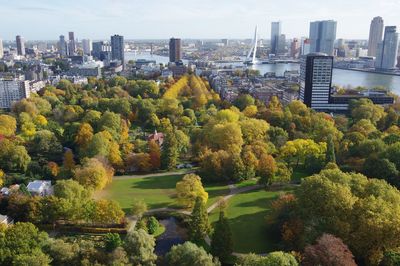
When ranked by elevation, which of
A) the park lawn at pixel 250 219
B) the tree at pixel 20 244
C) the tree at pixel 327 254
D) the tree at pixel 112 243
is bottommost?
the park lawn at pixel 250 219

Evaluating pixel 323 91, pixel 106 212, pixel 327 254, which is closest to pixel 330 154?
pixel 327 254

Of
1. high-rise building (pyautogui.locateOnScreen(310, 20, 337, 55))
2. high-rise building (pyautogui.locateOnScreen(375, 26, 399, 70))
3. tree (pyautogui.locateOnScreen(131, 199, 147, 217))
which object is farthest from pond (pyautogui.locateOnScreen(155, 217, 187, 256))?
high-rise building (pyautogui.locateOnScreen(310, 20, 337, 55))

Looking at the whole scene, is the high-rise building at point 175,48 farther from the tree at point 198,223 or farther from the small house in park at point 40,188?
the tree at point 198,223

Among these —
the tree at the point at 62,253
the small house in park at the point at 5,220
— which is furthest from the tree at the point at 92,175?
the tree at the point at 62,253

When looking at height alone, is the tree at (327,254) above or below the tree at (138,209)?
above

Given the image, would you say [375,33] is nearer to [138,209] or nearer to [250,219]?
[250,219]

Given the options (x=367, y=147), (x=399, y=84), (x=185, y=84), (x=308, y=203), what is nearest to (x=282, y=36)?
(x=399, y=84)

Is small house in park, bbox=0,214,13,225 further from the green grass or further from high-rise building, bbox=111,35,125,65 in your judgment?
high-rise building, bbox=111,35,125,65
